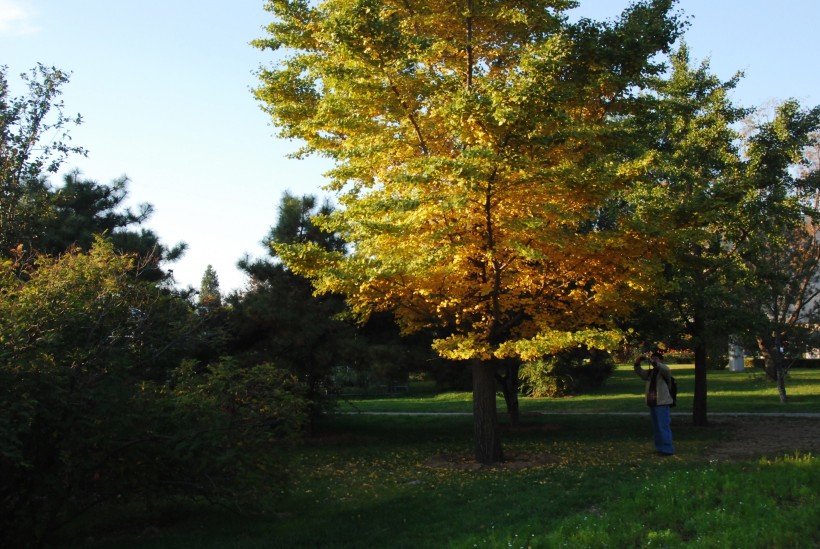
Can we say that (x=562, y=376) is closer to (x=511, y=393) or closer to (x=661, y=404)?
(x=511, y=393)

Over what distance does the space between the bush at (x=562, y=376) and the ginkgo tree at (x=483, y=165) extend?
1605cm

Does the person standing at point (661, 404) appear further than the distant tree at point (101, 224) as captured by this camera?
No

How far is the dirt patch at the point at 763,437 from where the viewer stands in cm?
1040

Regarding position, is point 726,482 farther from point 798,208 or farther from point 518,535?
point 798,208

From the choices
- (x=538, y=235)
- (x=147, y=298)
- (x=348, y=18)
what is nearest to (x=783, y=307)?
(x=538, y=235)

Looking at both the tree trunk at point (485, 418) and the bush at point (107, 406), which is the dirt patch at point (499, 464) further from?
the bush at point (107, 406)

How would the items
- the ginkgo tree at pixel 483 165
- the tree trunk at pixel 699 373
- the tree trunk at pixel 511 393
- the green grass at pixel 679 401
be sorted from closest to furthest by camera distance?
the ginkgo tree at pixel 483 165, the tree trunk at pixel 699 373, the tree trunk at pixel 511 393, the green grass at pixel 679 401

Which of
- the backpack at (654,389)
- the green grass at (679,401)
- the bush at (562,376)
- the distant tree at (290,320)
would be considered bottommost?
the green grass at (679,401)

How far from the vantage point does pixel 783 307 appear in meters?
20.6

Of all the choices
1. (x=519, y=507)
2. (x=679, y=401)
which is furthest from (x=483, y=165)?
(x=679, y=401)

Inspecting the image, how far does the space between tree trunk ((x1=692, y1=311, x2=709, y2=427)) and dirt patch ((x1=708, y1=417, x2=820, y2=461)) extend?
14.7 inches

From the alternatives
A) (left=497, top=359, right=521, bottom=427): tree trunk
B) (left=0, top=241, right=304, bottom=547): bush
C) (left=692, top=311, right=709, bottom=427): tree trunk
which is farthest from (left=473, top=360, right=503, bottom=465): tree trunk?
(left=497, top=359, right=521, bottom=427): tree trunk

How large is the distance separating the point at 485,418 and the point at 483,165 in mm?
4211

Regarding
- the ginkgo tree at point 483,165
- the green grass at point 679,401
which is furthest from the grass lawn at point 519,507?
the green grass at point 679,401
